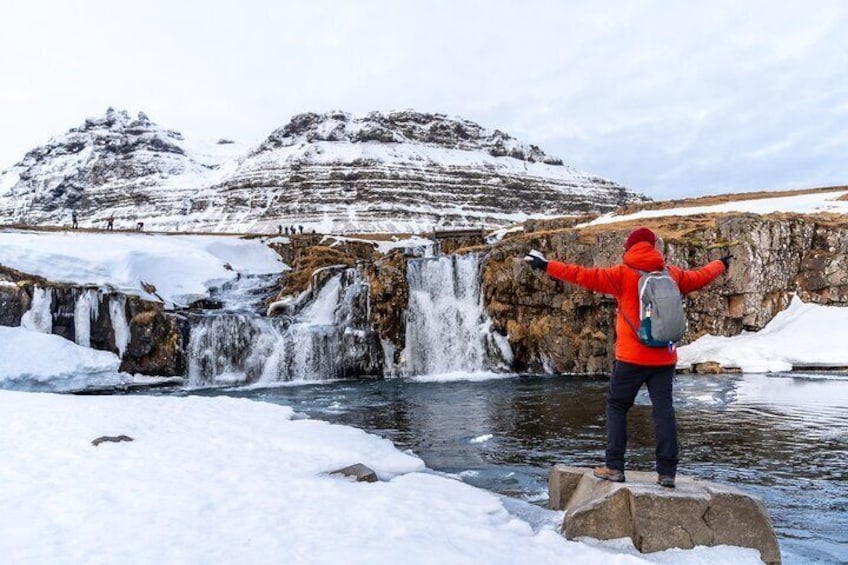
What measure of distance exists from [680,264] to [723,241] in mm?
2532

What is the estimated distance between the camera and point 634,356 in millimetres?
5621

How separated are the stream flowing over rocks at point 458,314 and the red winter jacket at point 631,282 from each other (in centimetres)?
2267

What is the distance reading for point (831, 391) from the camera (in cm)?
1802

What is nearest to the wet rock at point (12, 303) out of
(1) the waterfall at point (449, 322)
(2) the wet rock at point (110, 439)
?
(1) the waterfall at point (449, 322)

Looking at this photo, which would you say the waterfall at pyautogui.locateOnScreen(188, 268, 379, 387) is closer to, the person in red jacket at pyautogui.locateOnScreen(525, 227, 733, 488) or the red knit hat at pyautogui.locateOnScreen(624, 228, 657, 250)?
the person in red jacket at pyautogui.locateOnScreen(525, 227, 733, 488)

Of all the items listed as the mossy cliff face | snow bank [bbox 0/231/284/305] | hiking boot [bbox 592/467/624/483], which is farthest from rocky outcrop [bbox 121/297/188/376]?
hiking boot [bbox 592/467/624/483]

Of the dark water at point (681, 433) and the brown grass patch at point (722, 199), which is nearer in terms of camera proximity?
the dark water at point (681, 433)

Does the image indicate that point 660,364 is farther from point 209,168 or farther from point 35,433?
point 209,168

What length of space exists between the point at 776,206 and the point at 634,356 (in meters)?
39.9

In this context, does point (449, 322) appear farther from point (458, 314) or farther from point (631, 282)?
point (631, 282)

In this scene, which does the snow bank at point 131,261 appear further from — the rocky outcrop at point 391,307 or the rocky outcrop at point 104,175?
the rocky outcrop at point 104,175

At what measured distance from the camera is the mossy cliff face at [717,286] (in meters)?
28.0

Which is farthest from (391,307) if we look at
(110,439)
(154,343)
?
(110,439)

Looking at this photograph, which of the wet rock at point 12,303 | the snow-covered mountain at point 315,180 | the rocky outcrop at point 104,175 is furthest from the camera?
the rocky outcrop at point 104,175
